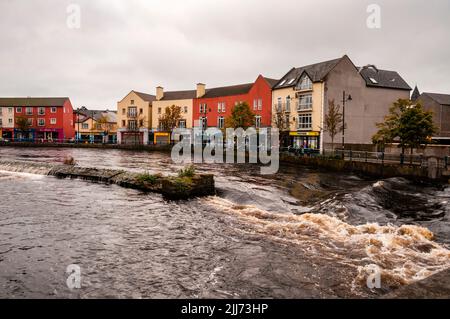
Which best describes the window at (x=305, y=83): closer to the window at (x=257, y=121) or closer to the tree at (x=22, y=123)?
the window at (x=257, y=121)

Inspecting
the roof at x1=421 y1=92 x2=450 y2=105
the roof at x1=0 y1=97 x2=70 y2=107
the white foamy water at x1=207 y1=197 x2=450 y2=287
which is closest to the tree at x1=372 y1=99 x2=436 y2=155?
the white foamy water at x1=207 y1=197 x2=450 y2=287

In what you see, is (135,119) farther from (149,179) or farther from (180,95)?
(149,179)

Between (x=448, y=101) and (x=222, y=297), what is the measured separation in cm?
7229

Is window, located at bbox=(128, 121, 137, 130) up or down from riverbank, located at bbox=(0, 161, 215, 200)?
up

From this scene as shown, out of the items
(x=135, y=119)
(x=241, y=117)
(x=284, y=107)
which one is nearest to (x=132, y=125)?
(x=135, y=119)

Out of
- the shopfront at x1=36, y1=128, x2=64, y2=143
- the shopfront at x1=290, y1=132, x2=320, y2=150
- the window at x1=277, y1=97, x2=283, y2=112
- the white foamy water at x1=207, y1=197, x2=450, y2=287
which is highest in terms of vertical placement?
the window at x1=277, y1=97, x2=283, y2=112

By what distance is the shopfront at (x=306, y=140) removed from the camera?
50.9 meters

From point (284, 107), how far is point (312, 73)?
690 centimetres

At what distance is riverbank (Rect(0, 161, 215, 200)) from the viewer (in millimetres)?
17031

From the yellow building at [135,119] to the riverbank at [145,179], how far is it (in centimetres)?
5536

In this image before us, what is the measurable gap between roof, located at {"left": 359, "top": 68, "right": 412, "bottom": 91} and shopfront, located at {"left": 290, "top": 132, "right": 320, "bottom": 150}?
40.4 ft

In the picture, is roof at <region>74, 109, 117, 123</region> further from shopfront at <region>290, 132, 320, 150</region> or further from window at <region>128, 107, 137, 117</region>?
shopfront at <region>290, 132, 320, 150</region>

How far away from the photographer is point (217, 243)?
9.95m

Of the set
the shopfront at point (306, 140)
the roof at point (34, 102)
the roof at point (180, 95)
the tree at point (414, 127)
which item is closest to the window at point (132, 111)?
the roof at point (180, 95)
